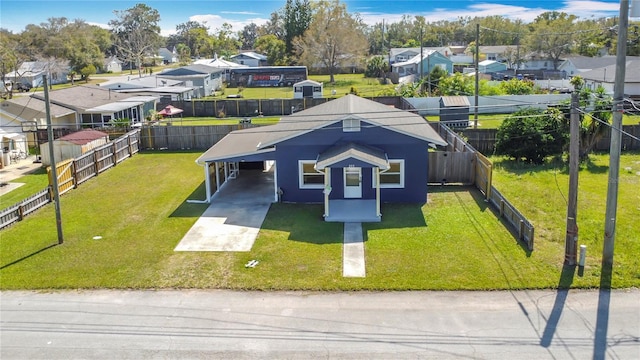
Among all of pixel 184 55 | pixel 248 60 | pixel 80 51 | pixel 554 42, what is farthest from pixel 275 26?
pixel 554 42

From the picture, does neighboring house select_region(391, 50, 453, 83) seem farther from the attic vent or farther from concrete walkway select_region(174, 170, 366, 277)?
the attic vent

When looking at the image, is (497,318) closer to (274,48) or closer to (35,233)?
(35,233)

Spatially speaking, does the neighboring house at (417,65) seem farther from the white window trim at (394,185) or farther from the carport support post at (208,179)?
the carport support post at (208,179)

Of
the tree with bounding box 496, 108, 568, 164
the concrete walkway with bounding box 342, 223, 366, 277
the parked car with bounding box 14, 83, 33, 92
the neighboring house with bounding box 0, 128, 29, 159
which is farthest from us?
the parked car with bounding box 14, 83, 33, 92

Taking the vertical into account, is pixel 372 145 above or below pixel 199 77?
below

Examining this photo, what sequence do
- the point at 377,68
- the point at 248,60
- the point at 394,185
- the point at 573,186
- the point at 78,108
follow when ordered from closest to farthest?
the point at 573,186
the point at 394,185
the point at 78,108
the point at 377,68
the point at 248,60

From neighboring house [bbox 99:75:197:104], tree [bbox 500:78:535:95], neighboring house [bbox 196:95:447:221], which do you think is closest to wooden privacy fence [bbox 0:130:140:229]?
neighboring house [bbox 196:95:447:221]

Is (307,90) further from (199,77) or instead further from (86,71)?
(86,71)
